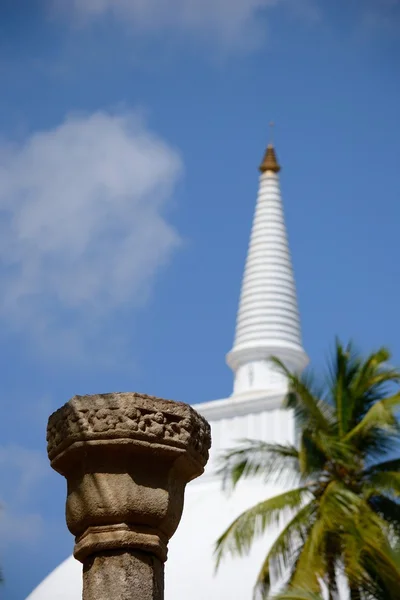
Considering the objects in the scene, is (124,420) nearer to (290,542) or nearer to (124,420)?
(124,420)

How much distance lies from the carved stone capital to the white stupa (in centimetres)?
2120

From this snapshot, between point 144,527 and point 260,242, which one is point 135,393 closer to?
point 144,527

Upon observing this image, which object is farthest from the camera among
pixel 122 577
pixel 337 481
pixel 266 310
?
pixel 266 310

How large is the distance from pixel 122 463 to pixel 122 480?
0.27 feet

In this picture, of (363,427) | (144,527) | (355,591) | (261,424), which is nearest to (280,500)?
(363,427)

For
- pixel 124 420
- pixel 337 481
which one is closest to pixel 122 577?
pixel 124 420

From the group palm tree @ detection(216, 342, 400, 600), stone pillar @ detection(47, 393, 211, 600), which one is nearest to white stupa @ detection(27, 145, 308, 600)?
palm tree @ detection(216, 342, 400, 600)

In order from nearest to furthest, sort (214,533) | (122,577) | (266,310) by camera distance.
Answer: (122,577) < (214,533) < (266,310)

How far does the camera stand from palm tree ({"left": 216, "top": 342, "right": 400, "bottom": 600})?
19.7 m

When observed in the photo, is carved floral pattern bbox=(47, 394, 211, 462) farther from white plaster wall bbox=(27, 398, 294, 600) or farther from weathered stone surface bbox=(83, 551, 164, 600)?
white plaster wall bbox=(27, 398, 294, 600)

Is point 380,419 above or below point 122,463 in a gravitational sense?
above

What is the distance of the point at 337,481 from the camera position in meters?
21.0

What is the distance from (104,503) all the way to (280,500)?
1462cm

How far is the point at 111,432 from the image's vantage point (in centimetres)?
719
